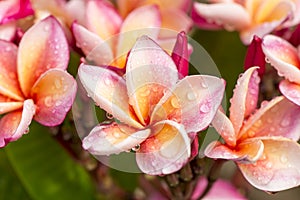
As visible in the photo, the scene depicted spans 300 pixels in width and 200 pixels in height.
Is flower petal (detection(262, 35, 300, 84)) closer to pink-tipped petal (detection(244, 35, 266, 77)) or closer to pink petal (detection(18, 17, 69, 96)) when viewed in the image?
pink-tipped petal (detection(244, 35, 266, 77))

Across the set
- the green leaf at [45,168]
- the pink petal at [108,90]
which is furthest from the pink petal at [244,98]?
the green leaf at [45,168]

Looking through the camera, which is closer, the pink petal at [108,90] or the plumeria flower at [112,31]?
the pink petal at [108,90]

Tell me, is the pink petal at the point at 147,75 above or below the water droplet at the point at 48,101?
above

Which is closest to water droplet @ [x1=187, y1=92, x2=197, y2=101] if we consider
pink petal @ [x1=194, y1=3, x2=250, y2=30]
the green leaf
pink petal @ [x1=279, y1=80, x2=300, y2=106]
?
pink petal @ [x1=279, y1=80, x2=300, y2=106]

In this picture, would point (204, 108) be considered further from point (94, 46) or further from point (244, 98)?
point (94, 46)

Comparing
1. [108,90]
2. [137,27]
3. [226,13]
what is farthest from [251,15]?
[108,90]

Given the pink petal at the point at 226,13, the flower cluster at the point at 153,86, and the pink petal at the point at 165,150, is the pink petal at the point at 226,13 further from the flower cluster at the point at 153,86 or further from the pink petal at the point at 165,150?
the pink petal at the point at 165,150

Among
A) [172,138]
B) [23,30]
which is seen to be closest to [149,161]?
[172,138]

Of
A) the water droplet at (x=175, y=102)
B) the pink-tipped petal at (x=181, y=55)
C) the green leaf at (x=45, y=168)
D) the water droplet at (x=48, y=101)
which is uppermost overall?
the pink-tipped petal at (x=181, y=55)
